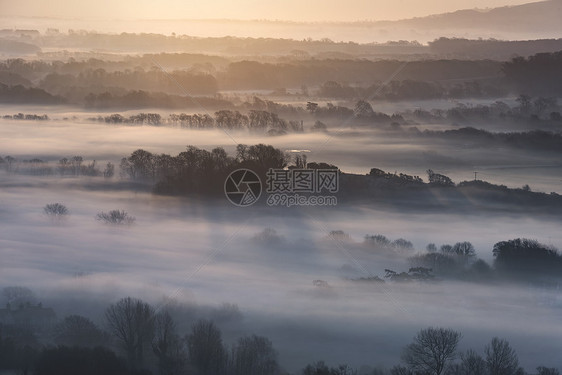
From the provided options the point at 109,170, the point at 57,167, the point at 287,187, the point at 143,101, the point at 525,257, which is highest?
the point at 143,101

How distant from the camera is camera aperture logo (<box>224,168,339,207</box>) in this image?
34531mm

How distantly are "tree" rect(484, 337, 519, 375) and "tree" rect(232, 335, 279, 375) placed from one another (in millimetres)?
4464

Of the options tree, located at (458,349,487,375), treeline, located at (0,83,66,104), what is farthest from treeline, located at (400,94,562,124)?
tree, located at (458,349,487,375)

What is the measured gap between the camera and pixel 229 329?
71.4ft

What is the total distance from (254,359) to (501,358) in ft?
17.4

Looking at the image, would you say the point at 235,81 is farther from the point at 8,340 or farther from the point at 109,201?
the point at 8,340

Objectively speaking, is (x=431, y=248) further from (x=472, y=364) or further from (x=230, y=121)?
(x=472, y=364)

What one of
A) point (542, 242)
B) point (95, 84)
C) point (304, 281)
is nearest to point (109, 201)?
point (95, 84)

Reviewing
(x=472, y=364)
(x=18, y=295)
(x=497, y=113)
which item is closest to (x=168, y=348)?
(x=472, y=364)

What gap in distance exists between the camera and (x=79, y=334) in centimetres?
1948

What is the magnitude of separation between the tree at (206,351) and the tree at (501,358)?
18.0ft

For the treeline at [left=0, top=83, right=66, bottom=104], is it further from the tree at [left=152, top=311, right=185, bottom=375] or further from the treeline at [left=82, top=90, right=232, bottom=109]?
the tree at [left=152, top=311, right=185, bottom=375]

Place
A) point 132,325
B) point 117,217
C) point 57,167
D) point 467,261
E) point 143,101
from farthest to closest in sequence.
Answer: point 143,101 → point 57,167 → point 117,217 → point 467,261 → point 132,325

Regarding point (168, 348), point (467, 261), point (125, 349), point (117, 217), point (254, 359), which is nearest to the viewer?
point (254, 359)
